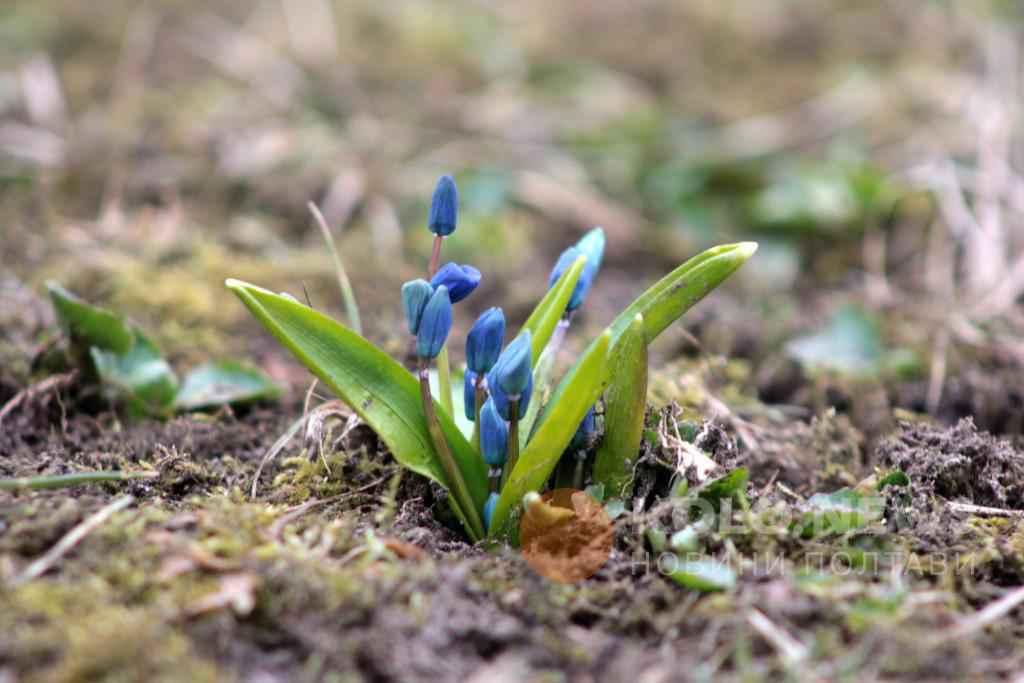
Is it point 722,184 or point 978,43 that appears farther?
point 978,43

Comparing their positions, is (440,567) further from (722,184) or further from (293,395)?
(722,184)

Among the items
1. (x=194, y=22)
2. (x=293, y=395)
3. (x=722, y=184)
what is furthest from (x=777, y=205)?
(x=194, y=22)

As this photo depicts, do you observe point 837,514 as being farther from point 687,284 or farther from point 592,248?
A: point 592,248

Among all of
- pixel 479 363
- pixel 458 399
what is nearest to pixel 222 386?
pixel 458 399

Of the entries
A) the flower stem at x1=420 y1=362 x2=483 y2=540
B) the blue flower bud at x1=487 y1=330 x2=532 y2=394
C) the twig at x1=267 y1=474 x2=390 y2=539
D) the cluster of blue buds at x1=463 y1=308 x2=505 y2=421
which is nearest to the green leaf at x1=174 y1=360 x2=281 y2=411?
the twig at x1=267 y1=474 x2=390 y2=539

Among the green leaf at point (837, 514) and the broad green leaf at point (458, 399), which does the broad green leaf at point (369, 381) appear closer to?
the broad green leaf at point (458, 399)

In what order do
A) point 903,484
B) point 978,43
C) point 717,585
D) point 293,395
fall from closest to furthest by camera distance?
1. point 717,585
2. point 903,484
3. point 293,395
4. point 978,43
